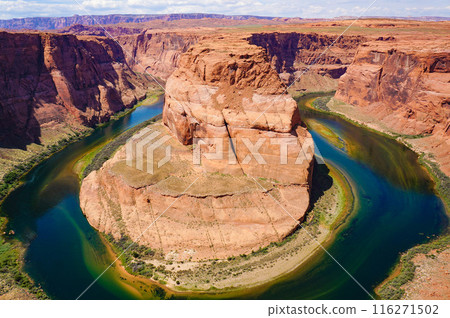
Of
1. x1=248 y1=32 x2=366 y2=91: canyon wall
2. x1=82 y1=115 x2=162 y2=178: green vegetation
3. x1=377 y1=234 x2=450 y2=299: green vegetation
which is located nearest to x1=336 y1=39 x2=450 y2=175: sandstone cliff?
x1=377 y1=234 x2=450 y2=299: green vegetation

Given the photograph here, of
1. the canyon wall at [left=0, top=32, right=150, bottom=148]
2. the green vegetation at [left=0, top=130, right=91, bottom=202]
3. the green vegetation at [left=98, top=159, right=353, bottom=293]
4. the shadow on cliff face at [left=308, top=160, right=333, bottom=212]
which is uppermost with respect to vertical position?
the canyon wall at [left=0, top=32, right=150, bottom=148]

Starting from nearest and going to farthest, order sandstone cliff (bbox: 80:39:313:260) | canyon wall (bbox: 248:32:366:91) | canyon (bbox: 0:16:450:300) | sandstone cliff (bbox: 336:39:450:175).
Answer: sandstone cliff (bbox: 80:39:313:260)
canyon (bbox: 0:16:450:300)
sandstone cliff (bbox: 336:39:450:175)
canyon wall (bbox: 248:32:366:91)

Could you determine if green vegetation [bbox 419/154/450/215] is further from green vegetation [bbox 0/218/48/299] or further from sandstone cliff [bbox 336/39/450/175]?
green vegetation [bbox 0/218/48/299]

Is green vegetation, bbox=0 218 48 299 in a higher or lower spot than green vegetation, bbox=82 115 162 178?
lower

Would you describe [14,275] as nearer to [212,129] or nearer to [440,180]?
[212,129]

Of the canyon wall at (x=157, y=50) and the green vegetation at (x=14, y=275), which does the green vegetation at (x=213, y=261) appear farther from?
the canyon wall at (x=157, y=50)

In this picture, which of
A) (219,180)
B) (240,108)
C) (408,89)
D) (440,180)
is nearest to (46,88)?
(240,108)

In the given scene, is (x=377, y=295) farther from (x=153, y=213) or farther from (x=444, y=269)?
(x=153, y=213)
